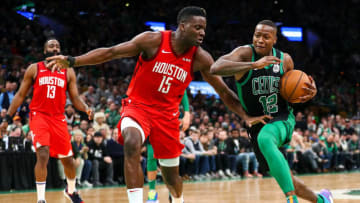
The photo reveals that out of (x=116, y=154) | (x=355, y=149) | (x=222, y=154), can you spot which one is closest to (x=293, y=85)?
(x=116, y=154)

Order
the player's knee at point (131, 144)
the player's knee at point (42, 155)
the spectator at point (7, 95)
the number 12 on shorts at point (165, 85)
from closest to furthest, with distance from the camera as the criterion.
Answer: the player's knee at point (131, 144) → the number 12 on shorts at point (165, 85) → the player's knee at point (42, 155) → the spectator at point (7, 95)

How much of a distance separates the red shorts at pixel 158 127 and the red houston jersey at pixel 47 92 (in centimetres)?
197

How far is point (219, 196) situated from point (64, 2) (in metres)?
13.9

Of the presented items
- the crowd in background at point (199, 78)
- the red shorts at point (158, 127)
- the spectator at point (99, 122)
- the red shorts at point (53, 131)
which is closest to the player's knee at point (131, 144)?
the red shorts at point (158, 127)

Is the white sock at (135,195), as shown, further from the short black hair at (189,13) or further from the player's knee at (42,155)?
the player's knee at (42,155)

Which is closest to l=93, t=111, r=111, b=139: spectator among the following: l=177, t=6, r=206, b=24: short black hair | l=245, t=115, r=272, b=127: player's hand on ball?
l=177, t=6, r=206, b=24: short black hair

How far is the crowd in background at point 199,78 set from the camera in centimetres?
1235

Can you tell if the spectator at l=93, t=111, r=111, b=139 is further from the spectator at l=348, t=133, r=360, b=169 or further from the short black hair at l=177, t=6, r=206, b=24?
the spectator at l=348, t=133, r=360, b=169

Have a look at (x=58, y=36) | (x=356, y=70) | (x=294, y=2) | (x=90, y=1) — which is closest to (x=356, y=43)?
(x=356, y=70)

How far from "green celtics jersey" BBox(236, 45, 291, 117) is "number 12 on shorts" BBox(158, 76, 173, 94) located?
73 cm

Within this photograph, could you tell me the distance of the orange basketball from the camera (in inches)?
195

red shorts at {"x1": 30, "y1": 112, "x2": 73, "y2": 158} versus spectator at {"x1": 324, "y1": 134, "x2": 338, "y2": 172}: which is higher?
red shorts at {"x1": 30, "y1": 112, "x2": 73, "y2": 158}

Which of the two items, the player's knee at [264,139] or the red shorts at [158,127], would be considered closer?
the player's knee at [264,139]

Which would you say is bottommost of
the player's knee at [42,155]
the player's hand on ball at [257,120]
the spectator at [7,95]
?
the player's knee at [42,155]
